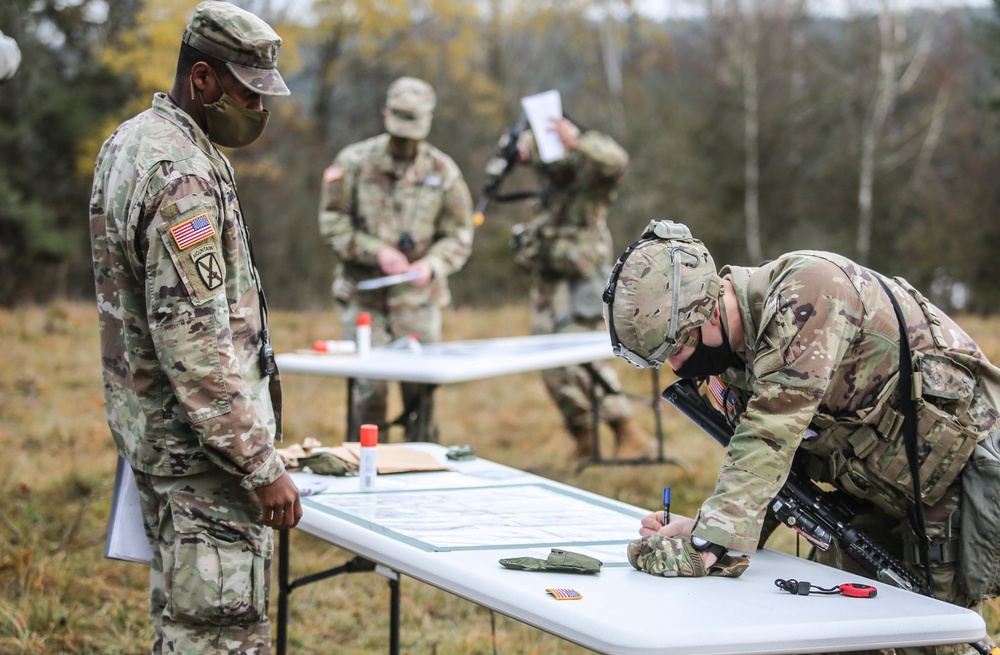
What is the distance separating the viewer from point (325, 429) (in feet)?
25.2

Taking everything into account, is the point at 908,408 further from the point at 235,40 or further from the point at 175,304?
the point at 235,40

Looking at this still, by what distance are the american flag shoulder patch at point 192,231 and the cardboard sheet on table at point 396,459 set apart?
3.91 feet

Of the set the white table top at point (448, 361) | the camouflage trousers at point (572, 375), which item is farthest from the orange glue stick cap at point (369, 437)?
the camouflage trousers at point (572, 375)

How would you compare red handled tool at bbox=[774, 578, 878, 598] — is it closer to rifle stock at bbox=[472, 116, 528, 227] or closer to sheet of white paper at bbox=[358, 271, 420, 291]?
sheet of white paper at bbox=[358, 271, 420, 291]

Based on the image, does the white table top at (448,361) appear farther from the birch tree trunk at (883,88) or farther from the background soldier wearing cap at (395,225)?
the birch tree trunk at (883,88)

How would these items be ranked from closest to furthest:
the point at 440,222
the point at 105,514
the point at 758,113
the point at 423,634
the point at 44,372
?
the point at 423,634
the point at 105,514
the point at 440,222
the point at 44,372
the point at 758,113

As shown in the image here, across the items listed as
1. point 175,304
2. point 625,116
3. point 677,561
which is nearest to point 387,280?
point 175,304

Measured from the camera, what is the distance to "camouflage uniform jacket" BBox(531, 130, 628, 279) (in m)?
6.67

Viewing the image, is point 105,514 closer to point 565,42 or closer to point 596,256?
point 596,256

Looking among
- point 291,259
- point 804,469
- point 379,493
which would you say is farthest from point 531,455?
point 291,259

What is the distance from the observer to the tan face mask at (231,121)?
102 inches

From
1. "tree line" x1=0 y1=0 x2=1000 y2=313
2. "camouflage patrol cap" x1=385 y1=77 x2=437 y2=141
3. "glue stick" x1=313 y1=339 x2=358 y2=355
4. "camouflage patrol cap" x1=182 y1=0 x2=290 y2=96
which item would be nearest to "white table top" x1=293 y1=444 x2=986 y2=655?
"camouflage patrol cap" x1=182 y1=0 x2=290 y2=96

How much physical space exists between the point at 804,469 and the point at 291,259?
65.5 ft

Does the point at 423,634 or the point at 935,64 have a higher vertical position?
the point at 935,64
